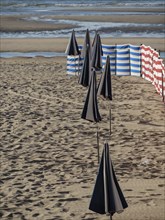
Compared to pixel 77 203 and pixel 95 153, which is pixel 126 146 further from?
pixel 77 203

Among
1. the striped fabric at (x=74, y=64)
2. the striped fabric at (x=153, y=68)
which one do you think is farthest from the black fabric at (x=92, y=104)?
the striped fabric at (x=74, y=64)

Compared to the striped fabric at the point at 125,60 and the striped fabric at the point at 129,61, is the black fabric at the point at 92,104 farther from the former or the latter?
the striped fabric at the point at 125,60

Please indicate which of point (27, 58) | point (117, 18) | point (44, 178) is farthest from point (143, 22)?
point (44, 178)

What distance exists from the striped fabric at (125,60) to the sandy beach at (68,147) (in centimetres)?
40

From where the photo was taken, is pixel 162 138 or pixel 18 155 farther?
pixel 162 138

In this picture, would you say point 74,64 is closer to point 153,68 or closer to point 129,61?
point 129,61

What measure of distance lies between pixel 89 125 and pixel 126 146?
242 cm

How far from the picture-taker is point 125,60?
2455cm

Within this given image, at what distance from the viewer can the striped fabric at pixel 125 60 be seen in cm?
2427

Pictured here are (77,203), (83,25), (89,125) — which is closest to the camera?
(77,203)

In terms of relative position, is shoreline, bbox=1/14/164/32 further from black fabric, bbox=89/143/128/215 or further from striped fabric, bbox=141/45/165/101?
black fabric, bbox=89/143/128/215

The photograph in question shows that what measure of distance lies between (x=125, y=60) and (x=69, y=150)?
11.7 m

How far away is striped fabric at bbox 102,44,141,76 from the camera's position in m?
24.3

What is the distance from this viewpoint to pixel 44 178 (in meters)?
11.7
